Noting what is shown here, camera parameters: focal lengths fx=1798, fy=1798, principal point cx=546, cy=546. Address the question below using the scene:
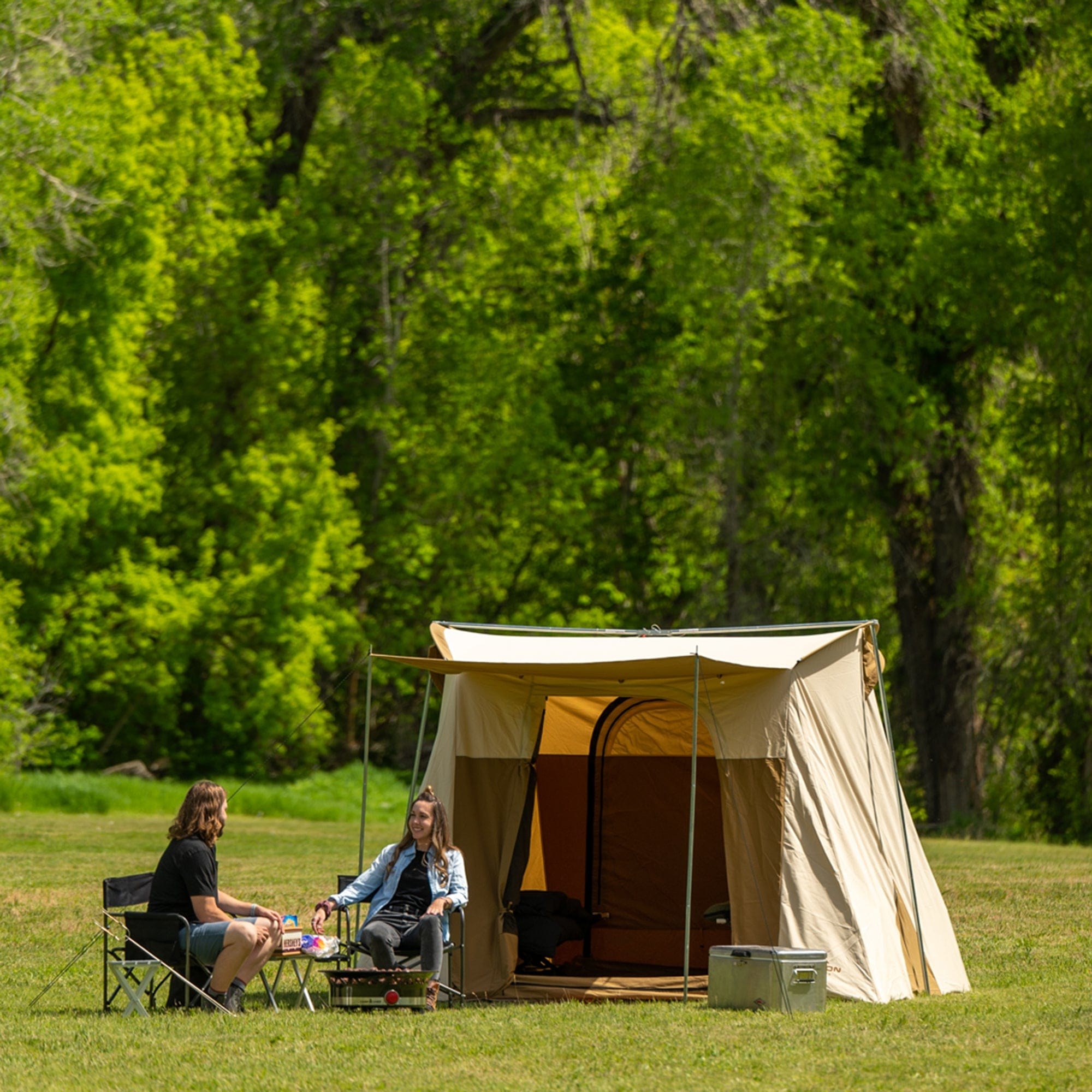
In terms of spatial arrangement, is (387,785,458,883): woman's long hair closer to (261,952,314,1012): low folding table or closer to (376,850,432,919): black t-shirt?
(376,850,432,919): black t-shirt

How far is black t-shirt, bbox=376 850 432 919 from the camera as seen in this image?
29.0 ft

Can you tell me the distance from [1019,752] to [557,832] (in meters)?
12.6

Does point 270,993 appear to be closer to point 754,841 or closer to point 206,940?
point 206,940

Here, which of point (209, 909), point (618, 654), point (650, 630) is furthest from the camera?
point (650, 630)

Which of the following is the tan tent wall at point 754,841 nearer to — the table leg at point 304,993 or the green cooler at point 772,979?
the green cooler at point 772,979

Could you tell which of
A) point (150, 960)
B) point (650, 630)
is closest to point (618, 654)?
point (650, 630)

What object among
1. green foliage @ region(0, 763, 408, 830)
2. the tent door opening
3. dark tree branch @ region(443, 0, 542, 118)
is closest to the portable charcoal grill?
the tent door opening

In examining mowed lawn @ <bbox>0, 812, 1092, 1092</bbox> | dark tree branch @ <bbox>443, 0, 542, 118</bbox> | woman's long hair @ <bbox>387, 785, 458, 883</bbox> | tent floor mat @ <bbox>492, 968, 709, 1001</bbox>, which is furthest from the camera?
dark tree branch @ <bbox>443, 0, 542, 118</bbox>

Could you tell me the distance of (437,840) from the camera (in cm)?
891

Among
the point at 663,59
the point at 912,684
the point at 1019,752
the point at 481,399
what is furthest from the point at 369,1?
the point at 1019,752

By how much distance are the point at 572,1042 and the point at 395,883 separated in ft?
5.26

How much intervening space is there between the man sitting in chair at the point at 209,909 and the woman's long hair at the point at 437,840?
Result: 80 centimetres

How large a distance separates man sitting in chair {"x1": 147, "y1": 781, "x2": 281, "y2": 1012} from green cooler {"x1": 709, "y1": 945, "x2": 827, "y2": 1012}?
2.12 m

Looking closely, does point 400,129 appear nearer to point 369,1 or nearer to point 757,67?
point 369,1
